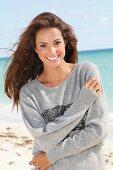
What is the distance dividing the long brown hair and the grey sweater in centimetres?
26

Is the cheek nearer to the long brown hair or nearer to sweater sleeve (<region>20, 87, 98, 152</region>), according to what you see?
the long brown hair

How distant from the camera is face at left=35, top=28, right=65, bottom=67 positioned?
9.95 ft

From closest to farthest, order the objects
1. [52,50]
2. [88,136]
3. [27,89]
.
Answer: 1. [88,136]
2. [52,50]
3. [27,89]

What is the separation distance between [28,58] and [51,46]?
416 millimetres

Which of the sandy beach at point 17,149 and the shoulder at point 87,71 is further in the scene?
the sandy beach at point 17,149

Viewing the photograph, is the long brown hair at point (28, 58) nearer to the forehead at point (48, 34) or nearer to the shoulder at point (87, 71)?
the forehead at point (48, 34)

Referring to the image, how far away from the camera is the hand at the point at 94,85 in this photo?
2972 mm

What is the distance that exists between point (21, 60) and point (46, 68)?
28 centimetres

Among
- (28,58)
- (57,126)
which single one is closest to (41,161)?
(57,126)

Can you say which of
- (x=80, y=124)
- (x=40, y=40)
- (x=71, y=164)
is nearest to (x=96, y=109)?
(x=80, y=124)

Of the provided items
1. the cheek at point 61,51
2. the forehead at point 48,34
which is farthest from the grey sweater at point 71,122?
the forehead at point 48,34

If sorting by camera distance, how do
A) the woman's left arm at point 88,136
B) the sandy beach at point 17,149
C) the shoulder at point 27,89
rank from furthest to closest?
the sandy beach at point 17,149, the shoulder at point 27,89, the woman's left arm at point 88,136

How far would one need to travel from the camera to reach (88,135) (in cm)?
290

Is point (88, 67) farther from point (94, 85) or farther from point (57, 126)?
point (57, 126)
